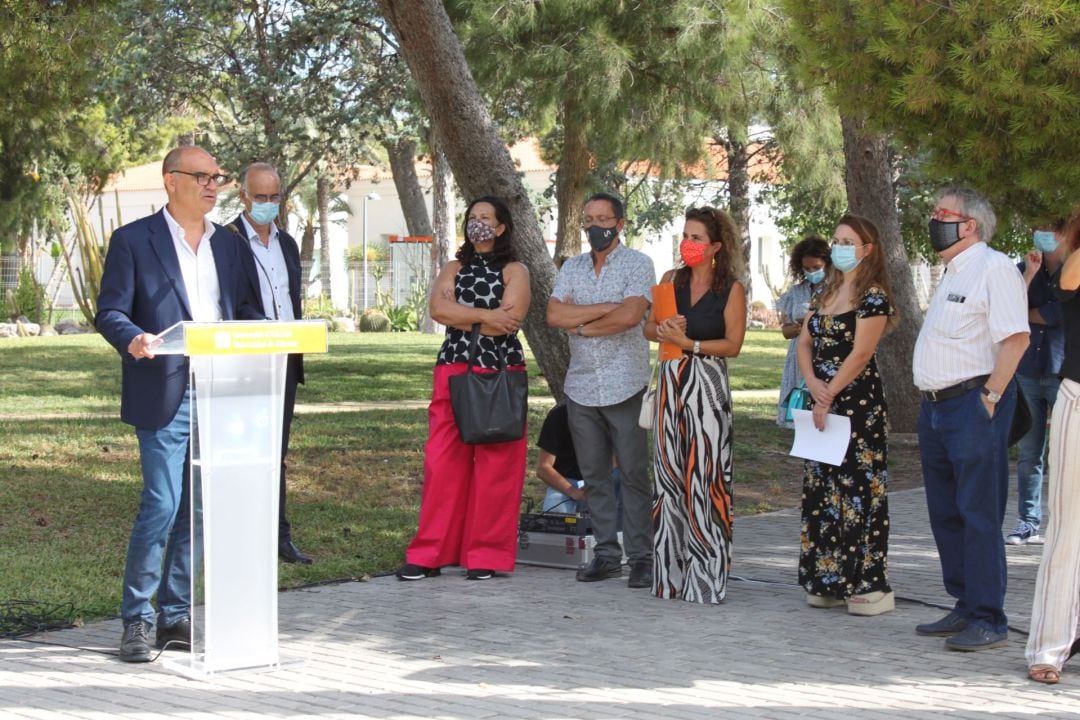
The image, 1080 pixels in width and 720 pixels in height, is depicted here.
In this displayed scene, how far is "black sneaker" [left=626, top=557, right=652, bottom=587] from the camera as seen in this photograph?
303 inches

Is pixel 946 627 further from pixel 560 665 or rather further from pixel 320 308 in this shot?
pixel 320 308

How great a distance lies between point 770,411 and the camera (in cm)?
1666

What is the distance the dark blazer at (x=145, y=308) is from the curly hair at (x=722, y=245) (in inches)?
105

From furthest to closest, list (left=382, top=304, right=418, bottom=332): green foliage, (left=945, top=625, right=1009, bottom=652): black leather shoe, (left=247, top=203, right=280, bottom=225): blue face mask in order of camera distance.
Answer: (left=382, top=304, right=418, bottom=332): green foliage
(left=247, top=203, right=280, bottom=225): blue face mask
(left=945, top=625, right=1009, bottom=652): black leather shoe

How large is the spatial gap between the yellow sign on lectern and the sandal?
10.1 feet

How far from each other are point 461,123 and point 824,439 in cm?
410

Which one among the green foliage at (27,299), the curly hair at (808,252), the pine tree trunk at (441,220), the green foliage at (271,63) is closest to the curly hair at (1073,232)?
the curly hair at (808,252)

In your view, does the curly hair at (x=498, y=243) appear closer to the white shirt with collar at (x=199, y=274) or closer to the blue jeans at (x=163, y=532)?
the white shirt with collar at (x=199, y=274)

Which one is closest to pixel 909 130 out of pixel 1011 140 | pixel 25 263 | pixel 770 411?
pixel 1011 140

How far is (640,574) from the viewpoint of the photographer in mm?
7719

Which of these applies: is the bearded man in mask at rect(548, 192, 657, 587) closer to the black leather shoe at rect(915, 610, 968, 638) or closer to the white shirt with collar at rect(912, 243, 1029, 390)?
the black leather shoe at rect(915, 610, 968, 638)

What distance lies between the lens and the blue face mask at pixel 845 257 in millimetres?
6941

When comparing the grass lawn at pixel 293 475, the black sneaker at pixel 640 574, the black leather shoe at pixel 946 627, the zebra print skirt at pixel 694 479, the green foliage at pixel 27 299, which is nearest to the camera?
the black leather shoe at pixel 946 627

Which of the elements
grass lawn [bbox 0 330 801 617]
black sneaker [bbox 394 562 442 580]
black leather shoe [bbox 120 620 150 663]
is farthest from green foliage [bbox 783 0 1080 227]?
black leather shoe [bbox 120 620 150 663]
